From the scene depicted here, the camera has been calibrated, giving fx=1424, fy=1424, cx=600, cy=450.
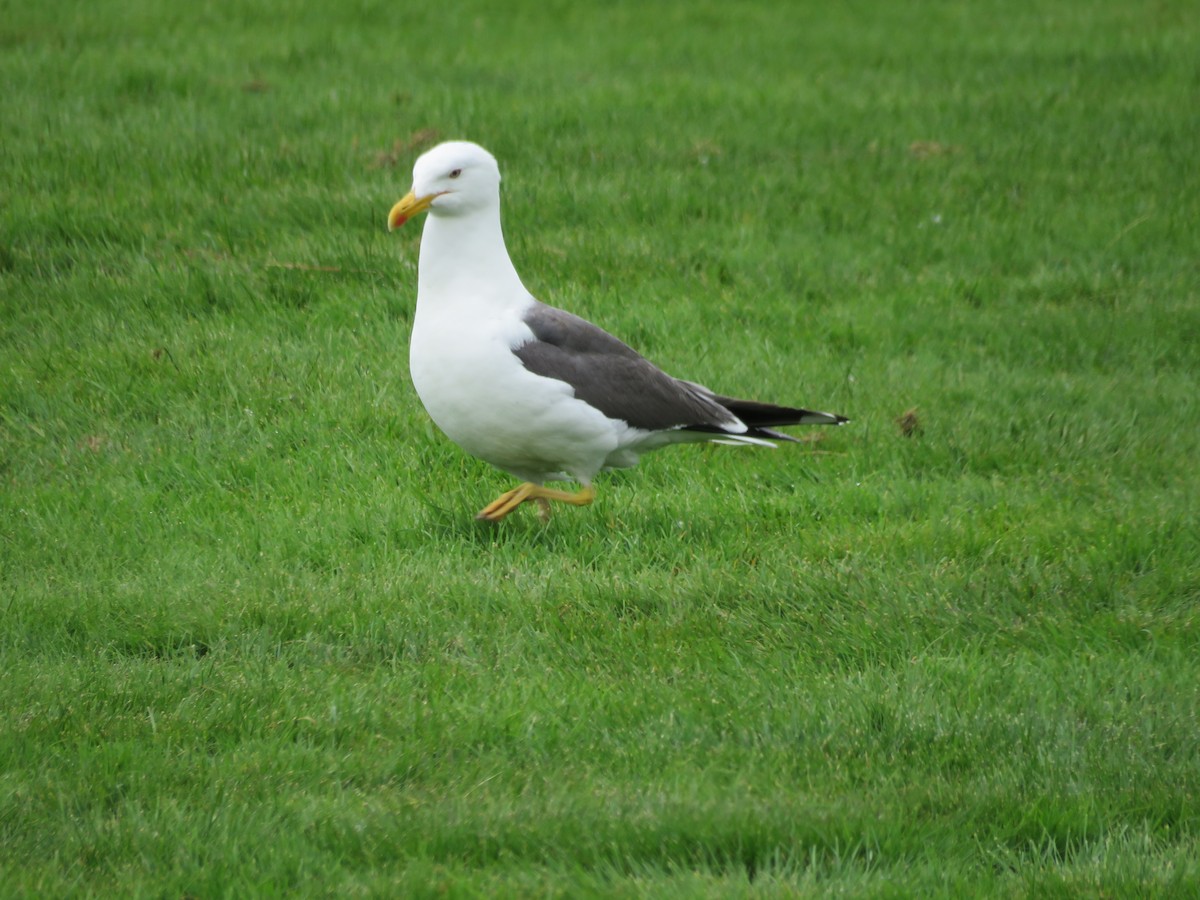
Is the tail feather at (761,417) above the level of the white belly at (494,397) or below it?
below

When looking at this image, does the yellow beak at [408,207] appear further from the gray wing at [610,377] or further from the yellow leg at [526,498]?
the yellow leg at [526,498]

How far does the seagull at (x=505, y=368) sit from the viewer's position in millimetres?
5625

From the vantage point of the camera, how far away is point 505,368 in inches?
220

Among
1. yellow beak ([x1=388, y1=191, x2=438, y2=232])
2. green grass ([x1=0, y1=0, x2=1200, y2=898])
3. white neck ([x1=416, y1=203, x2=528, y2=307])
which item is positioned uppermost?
yellow beak ([x1=388, y1=191, x2=438, y2=232])

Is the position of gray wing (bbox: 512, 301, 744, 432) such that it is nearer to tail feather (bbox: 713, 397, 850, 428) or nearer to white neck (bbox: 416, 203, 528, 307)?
tail feather (bbox: 713, 397, 850, 428)

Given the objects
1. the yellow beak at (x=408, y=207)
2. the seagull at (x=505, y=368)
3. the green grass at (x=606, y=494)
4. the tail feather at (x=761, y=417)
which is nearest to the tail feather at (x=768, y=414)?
the tail feather at (x=761, y=417)

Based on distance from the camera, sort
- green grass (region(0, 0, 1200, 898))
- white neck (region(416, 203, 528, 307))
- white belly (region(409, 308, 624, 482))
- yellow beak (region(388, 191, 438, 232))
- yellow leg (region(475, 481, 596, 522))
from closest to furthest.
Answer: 1. green grass (region(0, 0, 1200, 898))
2. white belly (region(409, 308, 624, 482))
3. yellow beak (region(388, 191, 438, 232))
4. white neck (region(416, 203, 528, 307))
5. yellow leg (region(475, 481, 596, 522))

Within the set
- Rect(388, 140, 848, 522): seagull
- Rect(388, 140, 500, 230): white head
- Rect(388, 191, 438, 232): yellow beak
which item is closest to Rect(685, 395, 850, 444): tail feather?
Rect(388, 140, 848, 522): seagull

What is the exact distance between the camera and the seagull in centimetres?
562

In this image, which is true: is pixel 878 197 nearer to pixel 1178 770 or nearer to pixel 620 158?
pixel 620 158

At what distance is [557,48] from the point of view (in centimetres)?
1267

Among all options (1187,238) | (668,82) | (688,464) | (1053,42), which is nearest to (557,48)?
(668,82)

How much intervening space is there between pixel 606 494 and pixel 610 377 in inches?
29.5

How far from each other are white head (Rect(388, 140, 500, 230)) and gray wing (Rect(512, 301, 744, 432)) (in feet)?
1.71
